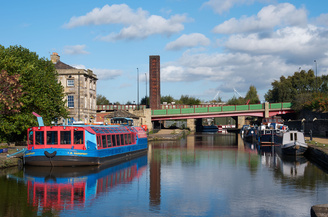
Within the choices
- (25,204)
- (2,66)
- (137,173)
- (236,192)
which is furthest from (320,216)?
(2,66)

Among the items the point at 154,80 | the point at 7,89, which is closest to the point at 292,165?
the point at 7,89

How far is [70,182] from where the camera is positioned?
25.8m

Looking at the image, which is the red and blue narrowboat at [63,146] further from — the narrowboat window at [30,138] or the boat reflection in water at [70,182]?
the boat reflection in water at [70,182]

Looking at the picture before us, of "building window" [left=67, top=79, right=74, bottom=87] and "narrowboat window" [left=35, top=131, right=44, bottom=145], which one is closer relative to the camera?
"narrowboat window" [left=35, top=131, right=44, bottom=145]

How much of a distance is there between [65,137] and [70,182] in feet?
19.4

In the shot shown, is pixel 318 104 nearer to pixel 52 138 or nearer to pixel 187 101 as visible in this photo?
pixel 52 138

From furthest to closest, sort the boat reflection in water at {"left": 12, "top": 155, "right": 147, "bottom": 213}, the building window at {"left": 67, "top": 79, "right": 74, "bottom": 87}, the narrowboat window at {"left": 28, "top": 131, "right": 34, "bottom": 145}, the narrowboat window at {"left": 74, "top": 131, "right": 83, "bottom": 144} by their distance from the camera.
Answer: the building window at {"left": 67, "top": 79, "right": 74, "bottom": 87} → the narrowboat window at {"left": 28, "top": 131, "right": 34, "bottom": 145} → the narrowboat window at {"left": 74, "top": 131, "right": 83, "bottom": 144} → the boat reflection in water at {"left": 12, "top": 155, "right": 147, "bottom": 213}

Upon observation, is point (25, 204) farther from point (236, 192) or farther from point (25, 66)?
point (25, 66)

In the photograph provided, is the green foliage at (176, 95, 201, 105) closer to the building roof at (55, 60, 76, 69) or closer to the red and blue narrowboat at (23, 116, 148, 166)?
the building roof at (55, 60, 76, 69)

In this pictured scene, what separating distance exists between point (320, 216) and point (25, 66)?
33330 millimetres

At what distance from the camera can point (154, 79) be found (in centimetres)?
10394

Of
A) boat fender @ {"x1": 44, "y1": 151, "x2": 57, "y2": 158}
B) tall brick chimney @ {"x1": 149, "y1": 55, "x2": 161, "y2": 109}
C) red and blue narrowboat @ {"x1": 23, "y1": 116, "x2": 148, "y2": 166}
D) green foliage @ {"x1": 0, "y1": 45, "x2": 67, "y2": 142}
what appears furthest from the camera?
tall brick chimney @ {"x1": 149, "y1": 55, "x2": 161, "y2": 109}

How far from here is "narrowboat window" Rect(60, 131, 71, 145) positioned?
30.8 m

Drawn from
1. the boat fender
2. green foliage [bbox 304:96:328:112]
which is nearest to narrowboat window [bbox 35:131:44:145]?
the boat fender
